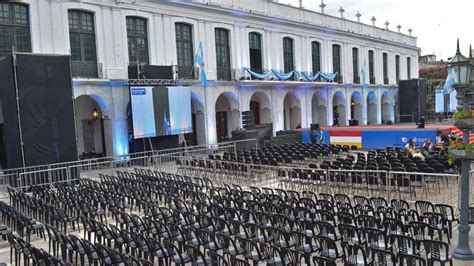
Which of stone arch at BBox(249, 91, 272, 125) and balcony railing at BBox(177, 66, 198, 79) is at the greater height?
balcony railing at BBox(177, 66, 198, 79)

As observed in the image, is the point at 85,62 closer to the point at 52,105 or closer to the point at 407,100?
the point at 52,105

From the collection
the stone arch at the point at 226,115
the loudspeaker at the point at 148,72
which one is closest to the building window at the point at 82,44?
the loudspeaker at the point at 148,72

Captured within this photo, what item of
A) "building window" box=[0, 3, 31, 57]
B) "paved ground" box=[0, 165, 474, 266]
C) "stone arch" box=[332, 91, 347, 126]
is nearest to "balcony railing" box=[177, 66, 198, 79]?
"building window" box=[0, 3, 31, 57]

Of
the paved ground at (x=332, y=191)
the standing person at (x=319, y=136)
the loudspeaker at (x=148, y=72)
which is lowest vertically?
the paved ground at (x=332, y=191)

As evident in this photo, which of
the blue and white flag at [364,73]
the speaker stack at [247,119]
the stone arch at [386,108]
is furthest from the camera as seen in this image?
the stone arch at [386,108]

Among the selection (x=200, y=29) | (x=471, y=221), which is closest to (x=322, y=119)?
(x=200, y=29)

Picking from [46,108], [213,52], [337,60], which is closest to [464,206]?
[46,108]

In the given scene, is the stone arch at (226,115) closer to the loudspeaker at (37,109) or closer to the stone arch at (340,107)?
the stone arch at (340,107)

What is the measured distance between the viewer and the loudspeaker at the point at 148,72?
83.2 feet

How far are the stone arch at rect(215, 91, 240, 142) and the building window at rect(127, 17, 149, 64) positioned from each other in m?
7.90

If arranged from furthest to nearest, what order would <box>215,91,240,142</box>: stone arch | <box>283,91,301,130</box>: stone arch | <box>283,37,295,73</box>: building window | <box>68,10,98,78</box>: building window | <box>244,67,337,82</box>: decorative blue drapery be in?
<box>283,91,301,130</box>: stone arch, <box>283,37,295,73</box>: building window, <box>244,67,337,82</box>: decorative blue drapery, <box>215,91,240,142</box>: stone arch, <box>68,10,98,78</box>: building window

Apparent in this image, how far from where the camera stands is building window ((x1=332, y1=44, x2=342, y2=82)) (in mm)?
44344

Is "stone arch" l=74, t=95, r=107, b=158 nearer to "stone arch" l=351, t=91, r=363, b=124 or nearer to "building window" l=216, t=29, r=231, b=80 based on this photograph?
"building window" l=216, t=29, r=231, b=80

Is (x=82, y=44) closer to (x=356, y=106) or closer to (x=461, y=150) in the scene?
(x=461, y=150)
